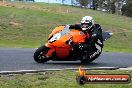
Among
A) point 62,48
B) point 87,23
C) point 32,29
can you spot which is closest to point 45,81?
point 62,48

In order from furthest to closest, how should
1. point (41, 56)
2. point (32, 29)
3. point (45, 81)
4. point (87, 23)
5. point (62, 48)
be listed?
point (32, 29), point (87, 23), point (41, 56), point (62, 48), point (45, 81)

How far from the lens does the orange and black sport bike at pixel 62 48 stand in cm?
1278

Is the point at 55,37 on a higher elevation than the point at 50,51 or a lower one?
higher

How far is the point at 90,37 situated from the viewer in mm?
13016

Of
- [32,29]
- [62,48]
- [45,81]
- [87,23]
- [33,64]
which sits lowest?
[32,29]

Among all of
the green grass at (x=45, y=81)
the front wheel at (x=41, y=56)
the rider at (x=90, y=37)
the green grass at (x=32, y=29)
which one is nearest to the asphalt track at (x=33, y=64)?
the front wheel at (x=41, y=56)

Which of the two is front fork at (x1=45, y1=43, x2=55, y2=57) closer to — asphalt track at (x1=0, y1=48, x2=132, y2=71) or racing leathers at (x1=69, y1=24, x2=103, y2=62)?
asphalt track at (x1=0, y1=48, x2=132, y2=71)

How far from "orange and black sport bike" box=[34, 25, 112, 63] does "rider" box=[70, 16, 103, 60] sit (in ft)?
0.40

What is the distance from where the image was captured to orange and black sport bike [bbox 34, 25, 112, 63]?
12.8 m

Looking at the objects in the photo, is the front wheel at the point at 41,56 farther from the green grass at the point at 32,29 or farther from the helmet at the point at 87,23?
the green grass at the point at 32,29

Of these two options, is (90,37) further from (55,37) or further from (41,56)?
(41,56)

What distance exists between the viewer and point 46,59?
1286 centimetres

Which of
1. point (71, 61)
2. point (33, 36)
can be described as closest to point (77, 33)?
point (71, 61)

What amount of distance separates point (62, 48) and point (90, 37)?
880 mm
